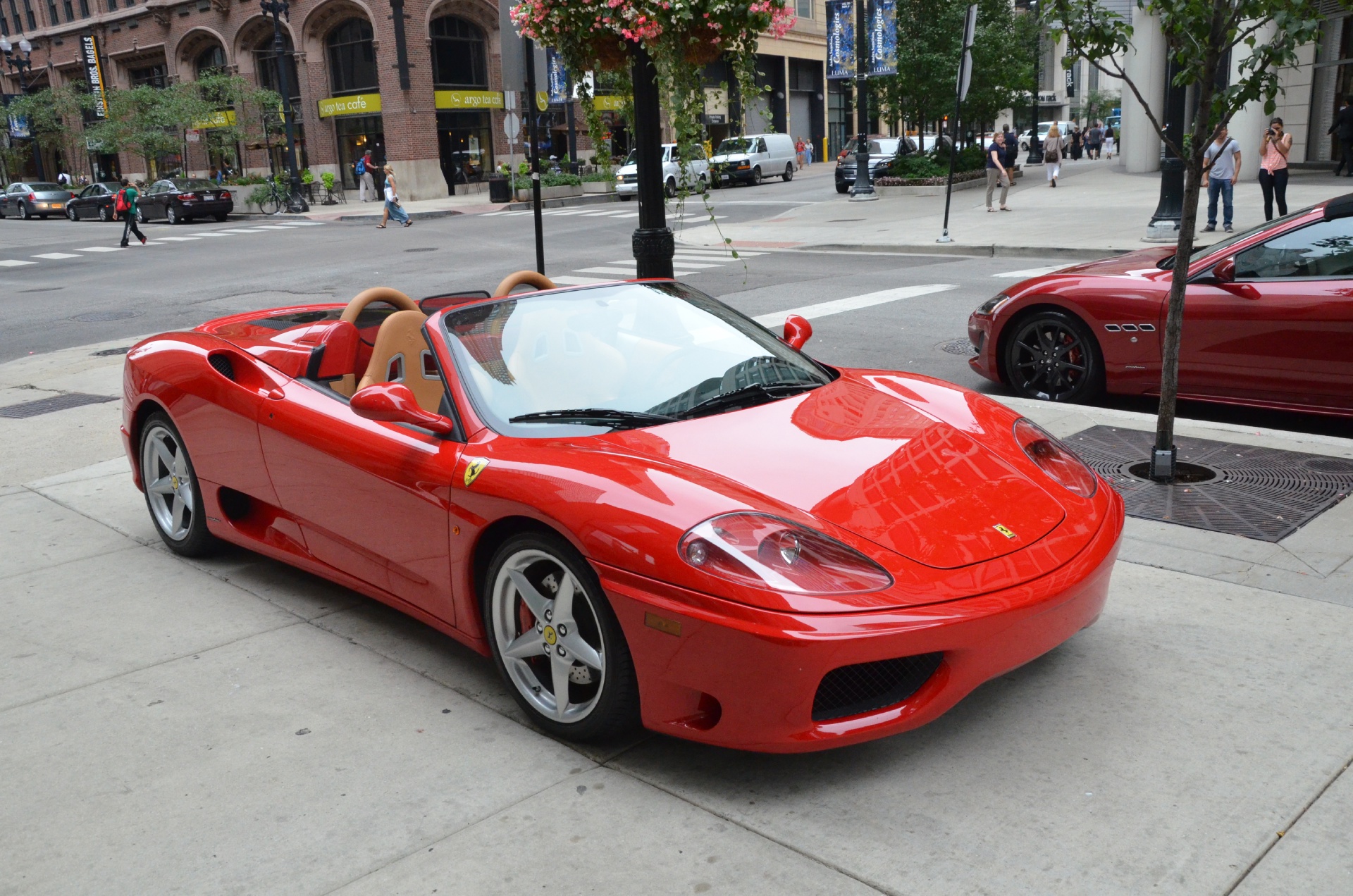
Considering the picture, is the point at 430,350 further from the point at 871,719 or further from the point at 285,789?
the point at 871,719

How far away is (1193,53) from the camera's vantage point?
5422mm

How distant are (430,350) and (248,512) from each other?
144 cm

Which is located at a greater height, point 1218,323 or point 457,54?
point 457,54

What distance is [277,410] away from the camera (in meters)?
4.51

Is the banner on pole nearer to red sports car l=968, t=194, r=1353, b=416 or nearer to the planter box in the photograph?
the planter box

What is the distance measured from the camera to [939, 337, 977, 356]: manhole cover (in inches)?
376

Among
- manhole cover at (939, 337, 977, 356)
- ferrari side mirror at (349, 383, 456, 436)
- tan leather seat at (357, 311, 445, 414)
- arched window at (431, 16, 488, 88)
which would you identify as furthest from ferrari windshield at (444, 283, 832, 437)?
arched window at (431, 16, 488, 88)

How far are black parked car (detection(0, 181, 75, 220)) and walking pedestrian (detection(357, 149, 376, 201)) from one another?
1233 cm

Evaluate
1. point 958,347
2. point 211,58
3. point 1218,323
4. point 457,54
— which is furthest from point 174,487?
point 211,58

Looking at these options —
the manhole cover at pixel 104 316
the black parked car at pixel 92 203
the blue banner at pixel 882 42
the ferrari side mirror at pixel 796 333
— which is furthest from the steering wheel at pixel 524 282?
the black parked car at pixel 92 203

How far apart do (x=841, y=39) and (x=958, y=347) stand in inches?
940

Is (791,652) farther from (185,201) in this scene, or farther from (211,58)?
(211,58)

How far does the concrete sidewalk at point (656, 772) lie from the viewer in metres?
2.78

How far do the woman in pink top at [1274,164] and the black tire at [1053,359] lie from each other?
474 inches
